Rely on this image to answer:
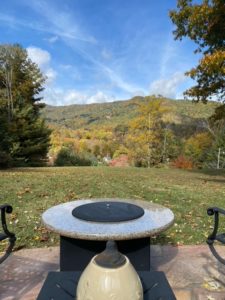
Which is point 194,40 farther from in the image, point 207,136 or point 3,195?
point 207,136

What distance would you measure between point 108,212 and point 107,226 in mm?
280

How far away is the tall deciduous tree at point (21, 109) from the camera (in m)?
16.6

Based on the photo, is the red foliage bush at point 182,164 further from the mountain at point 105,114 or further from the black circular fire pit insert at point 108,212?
the black circular fire pit insert at point 108,212

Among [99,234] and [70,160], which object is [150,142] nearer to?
[70,160]

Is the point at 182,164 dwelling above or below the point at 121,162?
above

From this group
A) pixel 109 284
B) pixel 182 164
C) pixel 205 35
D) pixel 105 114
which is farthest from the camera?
pixel 105 114

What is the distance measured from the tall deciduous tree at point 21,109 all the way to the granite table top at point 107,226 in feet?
43.0

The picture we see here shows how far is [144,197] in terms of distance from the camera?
19.0 feet

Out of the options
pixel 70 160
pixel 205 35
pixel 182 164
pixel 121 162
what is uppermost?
pixel 205 35

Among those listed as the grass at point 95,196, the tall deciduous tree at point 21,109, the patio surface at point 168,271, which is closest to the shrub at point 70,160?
the tall deciduous tree at point 21,109

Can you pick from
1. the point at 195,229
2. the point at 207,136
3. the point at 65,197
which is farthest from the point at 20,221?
the point at 207,136

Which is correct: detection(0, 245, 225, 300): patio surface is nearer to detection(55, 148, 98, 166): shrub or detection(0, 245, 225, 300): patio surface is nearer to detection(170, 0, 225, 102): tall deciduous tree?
detection(170, 0, 225, 102): tall deciduous tree

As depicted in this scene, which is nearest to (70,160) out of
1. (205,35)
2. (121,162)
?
(121,162)

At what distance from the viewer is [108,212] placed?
2.37m
